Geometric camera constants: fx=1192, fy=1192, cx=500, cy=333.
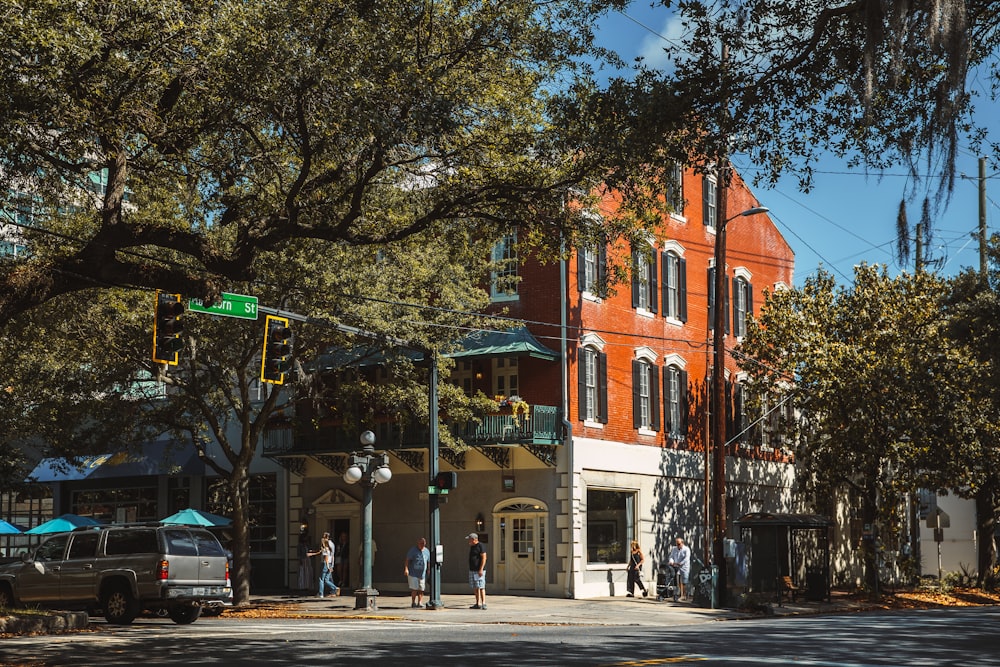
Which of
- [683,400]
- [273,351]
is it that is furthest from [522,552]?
[273,351]

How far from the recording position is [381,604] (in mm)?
29781

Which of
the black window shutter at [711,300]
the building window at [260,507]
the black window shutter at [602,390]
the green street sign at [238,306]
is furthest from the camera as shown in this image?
the building window at [260,507]

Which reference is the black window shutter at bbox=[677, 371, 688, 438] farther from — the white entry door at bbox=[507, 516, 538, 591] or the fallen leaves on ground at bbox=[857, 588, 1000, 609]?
the fallen leaves on ground at bbox=[857, 588, 1000, 609]

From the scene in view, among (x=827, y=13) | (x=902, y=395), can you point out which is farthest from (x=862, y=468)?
(x=827, y=13)

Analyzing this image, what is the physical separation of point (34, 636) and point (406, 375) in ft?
41.9

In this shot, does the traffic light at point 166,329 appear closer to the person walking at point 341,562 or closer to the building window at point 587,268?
the building window at point 587,268

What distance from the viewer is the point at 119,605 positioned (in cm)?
2347

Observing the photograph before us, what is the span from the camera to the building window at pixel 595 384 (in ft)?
110

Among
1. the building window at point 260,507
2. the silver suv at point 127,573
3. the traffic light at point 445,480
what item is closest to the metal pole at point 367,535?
the traffic light at point 445,480

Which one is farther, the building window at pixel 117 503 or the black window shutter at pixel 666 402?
the building window at pixel 117 503

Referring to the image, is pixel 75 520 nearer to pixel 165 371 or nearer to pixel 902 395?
pixel 165 371

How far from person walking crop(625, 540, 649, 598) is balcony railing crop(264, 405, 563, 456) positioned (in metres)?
3.78

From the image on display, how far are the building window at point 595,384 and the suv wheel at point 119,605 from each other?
14.3m

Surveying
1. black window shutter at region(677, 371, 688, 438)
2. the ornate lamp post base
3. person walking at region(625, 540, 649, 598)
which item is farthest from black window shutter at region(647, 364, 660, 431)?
the ornate lamp post base
